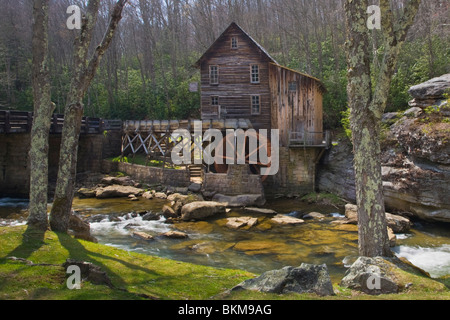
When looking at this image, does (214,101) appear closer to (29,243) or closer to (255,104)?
(255,104)

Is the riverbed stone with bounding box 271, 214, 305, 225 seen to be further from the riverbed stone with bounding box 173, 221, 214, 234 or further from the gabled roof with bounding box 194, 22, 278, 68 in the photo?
the gabled roof with bounding box 194, 22, 278, 68

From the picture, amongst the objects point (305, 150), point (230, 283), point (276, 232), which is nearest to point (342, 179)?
point (305, 150)

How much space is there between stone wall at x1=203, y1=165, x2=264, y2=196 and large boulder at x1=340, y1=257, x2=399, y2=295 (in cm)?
1160

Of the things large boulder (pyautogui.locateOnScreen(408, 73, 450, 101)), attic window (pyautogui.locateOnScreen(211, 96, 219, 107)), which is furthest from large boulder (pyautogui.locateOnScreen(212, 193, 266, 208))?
large boulder (pyautogui.locateOnScreen(408, 73, 450, 101))

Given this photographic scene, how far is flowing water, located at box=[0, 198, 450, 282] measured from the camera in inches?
379

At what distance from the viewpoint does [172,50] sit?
30.1 meters

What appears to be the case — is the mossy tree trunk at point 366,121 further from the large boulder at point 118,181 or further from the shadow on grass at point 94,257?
the large boulder at point 118,181

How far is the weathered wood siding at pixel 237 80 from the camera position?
20766mm

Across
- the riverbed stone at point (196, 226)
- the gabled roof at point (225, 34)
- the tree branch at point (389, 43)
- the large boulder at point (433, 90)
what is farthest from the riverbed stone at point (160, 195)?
the tree branch at point (389, 43)

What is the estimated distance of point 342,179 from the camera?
1764 centimetres

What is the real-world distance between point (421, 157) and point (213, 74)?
41.6 feet

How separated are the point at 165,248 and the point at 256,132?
1122cm

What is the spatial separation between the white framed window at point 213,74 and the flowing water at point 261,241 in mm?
9074
